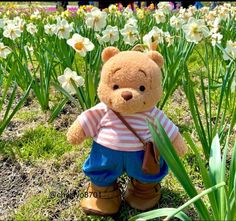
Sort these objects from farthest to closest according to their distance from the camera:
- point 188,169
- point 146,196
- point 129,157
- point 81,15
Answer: point 81,15, point 188,169, point 146,196, point 129,157

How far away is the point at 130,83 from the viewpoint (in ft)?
4.95

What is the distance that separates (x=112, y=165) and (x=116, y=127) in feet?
0.49

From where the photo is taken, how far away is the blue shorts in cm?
156

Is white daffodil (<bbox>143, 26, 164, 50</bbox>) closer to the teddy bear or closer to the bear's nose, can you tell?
the teddy bear

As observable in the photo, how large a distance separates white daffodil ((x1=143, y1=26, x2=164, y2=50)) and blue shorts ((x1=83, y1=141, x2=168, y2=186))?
25.6 inches

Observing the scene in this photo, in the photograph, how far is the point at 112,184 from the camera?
164 cm

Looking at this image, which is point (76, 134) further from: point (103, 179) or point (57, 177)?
point (57, 177)

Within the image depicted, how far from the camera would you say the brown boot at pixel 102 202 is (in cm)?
161

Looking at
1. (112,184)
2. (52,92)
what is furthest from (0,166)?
(52,92)

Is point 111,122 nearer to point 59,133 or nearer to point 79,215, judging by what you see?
point 79,215

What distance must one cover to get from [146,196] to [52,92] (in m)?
1.60

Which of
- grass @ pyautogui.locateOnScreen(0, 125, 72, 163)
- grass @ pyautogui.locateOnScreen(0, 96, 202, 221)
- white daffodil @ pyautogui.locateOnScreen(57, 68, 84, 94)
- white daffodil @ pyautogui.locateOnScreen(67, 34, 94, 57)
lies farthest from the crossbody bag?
grass @ pyautogui.locateOnScreen(0, 125, 72, 163)

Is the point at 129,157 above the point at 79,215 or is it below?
above

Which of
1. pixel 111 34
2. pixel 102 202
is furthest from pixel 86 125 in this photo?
pixel 111 34
